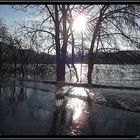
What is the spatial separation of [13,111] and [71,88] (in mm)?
1973

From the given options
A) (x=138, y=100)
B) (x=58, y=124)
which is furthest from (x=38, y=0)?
(x=138, y=100)

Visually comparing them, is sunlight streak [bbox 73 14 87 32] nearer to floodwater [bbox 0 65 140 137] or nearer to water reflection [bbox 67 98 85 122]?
floodwater [bbox 0 65 140 137]

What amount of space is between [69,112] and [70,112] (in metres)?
0.01

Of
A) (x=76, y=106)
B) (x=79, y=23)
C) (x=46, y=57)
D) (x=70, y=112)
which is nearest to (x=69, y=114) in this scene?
(x=70, y=112)

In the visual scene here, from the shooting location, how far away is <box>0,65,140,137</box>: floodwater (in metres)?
3.31

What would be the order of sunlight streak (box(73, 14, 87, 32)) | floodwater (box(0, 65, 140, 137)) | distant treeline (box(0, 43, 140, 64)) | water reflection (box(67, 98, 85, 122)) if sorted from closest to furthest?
floodwater (box(0, 65, 140, 137)) → water reflection (box(67, 98, 85, 122)) → distant treeline (box(0, 43, 140, 64)) → sunlight streak (box(73, 14, 87, 32))

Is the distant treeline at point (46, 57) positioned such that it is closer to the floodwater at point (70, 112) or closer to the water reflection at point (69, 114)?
the floodwater at point (70, 112)

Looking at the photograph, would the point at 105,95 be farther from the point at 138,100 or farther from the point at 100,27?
the point at 100,27

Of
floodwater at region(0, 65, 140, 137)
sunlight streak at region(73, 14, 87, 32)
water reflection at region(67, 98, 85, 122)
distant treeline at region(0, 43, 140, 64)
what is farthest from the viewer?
sunlight streak at region(73, 14, 87, 32)

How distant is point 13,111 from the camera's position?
4.19m

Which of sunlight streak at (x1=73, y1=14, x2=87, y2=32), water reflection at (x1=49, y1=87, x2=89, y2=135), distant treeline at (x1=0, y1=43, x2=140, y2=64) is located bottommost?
water reflection at (x1=49, y1=87, x2=89, y2=135)

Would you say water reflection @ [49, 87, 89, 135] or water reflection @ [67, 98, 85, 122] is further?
water reflection @ [67, 98, 85, 122]

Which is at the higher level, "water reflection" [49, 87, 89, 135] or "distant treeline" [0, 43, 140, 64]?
"distant treeline" [0, 43, 140, 64]

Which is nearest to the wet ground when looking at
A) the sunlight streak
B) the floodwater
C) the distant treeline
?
the floodwater
